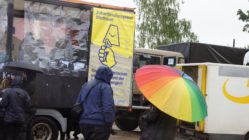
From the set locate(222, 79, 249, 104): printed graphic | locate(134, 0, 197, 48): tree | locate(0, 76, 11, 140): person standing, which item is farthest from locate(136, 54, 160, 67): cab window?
locate(134, 0, 197, 48): tree

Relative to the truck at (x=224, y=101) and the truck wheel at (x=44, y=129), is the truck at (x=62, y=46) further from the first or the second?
the truck at (x=224, y=101)

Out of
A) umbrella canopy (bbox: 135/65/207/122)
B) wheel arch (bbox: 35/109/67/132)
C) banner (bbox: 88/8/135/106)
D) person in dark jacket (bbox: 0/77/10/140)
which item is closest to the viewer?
umbrella canopy (bbox: 135/65/207/122)

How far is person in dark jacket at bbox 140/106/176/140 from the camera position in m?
5.84

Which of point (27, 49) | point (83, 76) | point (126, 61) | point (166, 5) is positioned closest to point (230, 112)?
point (126, 61)

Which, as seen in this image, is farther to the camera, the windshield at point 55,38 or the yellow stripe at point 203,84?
the yellow stripe at point 203,84

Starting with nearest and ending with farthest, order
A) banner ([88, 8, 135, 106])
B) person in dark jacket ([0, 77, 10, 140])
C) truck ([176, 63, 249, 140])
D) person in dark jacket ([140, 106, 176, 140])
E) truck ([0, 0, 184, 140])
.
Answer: person in dark jacket ([140, 106, 176, 140]), person in dark jacket ([0, 77, 10, 140]), truck ([0, 0, 184, 140]), banner ([88, 8, 135, 106]), truck ([176, 63, 249, 140])

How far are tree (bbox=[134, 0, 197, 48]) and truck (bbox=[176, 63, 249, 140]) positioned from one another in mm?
24734

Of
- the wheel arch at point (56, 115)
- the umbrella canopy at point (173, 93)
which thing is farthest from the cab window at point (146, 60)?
the umbrella canopy at point (173, 93)

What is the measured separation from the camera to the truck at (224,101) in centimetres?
1030

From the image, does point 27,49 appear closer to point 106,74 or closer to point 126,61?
point 126,61

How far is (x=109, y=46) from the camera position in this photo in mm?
10297

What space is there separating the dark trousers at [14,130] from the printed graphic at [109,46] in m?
2.74

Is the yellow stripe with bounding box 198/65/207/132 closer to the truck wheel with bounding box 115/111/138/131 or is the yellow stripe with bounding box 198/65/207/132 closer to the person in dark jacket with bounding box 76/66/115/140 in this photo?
the truck wheel with bounding box 115/111/138/131

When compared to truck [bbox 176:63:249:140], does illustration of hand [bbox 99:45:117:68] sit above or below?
above
